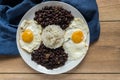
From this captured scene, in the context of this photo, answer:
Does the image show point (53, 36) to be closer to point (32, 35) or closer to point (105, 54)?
point (32, 35)

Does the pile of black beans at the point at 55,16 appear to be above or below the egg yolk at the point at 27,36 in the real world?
above

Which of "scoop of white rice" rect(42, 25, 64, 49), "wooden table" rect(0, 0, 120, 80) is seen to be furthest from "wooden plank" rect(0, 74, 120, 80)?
"scoop of white rice" rect(42, 25, 64, 49)

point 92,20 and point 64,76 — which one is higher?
point 92,20

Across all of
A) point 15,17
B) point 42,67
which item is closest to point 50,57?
point 42,67

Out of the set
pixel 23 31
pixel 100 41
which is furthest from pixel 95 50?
pixel 23 31

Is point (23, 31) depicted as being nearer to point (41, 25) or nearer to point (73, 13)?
point (41, 25)

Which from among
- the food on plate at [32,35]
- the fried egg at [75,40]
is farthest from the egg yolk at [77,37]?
the food on plate at [32,35]

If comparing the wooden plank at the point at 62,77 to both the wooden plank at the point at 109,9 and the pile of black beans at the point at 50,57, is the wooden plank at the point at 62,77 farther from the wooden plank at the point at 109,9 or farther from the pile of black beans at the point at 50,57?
the wooden plank at the point at 109,9
